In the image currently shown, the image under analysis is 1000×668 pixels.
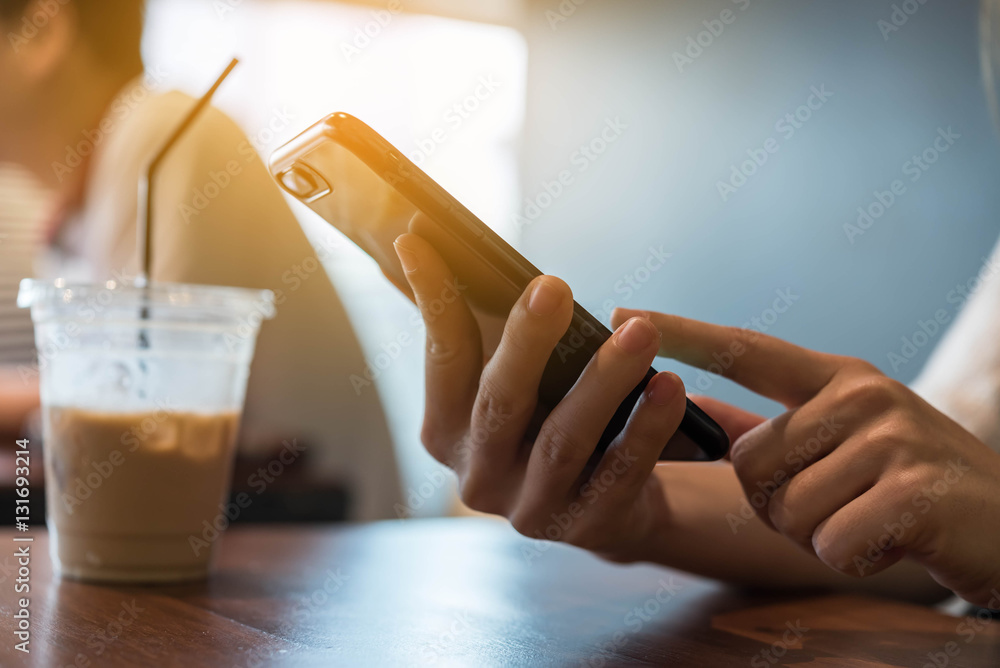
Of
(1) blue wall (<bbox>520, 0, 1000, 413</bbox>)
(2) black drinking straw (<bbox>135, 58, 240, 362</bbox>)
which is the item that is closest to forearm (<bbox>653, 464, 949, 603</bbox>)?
(2) black drinking straw (<bbox>135, 58, 240, 362</bbox>)

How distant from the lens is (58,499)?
55cm

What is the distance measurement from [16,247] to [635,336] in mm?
1470

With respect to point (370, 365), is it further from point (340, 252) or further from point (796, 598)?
point (796, 598)

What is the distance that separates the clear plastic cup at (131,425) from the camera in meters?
0.54

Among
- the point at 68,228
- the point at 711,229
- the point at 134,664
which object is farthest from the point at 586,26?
the point at 134,664

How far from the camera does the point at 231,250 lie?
55.2 inches

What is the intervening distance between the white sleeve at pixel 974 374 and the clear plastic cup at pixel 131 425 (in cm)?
71

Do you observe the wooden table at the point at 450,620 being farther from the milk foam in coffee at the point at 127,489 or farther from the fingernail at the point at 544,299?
the fingernail at the point at 544,299

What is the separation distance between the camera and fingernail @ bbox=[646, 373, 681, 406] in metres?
0.43

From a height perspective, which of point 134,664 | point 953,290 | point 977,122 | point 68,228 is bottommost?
point 68,228

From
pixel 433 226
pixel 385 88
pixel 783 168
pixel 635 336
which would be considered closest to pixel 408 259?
pixel 433 226

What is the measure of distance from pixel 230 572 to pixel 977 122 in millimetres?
1524

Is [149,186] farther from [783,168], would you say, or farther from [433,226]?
[783,168]

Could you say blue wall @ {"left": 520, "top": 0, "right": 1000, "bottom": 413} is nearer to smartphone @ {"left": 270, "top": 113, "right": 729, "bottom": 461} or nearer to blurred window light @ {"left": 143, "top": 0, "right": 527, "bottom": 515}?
blurred window light @ {"left": 143, "top": 0, "right": 527, "bottom": 515}
